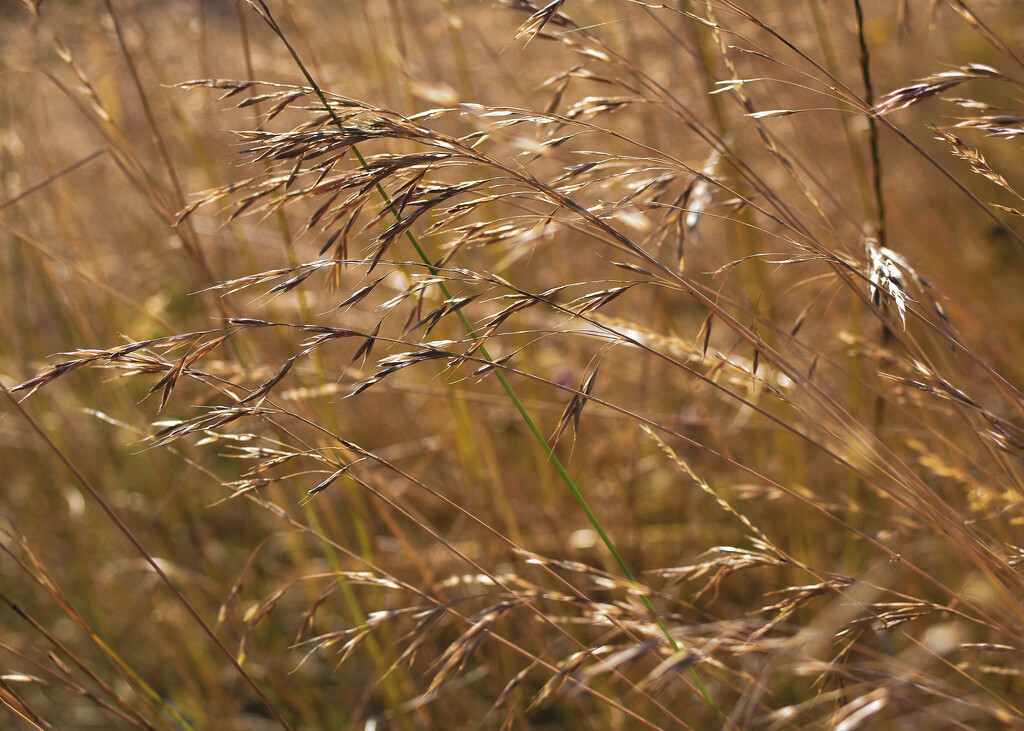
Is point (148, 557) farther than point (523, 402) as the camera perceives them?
No

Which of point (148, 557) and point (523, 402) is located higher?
point (148, 557)

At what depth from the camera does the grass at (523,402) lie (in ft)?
2.58

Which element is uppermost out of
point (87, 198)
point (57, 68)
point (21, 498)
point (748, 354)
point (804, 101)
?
point (57, 68)

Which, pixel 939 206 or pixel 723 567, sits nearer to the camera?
pixel 723 567

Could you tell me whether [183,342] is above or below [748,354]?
above

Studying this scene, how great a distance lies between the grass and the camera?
0.79 m

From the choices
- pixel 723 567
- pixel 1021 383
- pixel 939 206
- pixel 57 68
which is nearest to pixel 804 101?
pixel 939 206

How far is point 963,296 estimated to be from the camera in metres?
1.95

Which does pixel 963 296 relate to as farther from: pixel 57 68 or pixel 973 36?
pixel 57 68

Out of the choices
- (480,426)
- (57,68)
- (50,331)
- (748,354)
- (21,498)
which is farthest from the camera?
(57,68)

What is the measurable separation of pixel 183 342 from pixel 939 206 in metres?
2.47

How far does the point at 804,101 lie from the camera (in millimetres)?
2568

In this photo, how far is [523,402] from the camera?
1.65 metres

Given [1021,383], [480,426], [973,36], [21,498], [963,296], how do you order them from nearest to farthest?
[480,426]
[1021,383]
[963,296]
[21,498]
[973,36]
